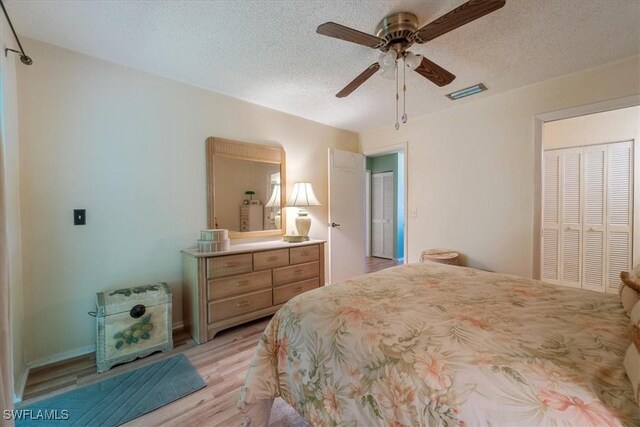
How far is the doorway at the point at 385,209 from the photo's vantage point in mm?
5652

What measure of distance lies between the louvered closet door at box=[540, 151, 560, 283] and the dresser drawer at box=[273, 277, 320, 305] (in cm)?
A: 308

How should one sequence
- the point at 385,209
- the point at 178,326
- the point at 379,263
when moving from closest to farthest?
Result: the point at 178,326
the point at 379,263
the point at 385,209

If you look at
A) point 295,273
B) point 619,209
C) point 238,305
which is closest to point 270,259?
point 295,273

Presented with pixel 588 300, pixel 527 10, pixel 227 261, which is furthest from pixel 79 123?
pixel 588 300

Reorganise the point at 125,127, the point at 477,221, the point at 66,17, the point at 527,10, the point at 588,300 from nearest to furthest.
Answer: the point at 588,300 → the point at 527,10 → the point at 66,17 → the point at 125,127 → the point at 477,221

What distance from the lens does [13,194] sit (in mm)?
1711

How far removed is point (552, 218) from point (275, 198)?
12.0 feet

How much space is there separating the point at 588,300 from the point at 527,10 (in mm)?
1685

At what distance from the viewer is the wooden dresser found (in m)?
2.27

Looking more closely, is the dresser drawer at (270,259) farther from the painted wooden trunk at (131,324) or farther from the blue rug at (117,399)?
the blue rug at (117,399)

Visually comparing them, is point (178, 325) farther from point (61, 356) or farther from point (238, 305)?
→ point (61, 356)

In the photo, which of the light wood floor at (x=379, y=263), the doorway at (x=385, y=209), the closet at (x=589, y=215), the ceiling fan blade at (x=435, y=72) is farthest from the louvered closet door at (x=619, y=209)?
the doorway at (x=385, y=209)

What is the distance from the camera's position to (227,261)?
2.39 m

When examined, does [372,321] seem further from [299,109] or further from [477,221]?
[299,109]
